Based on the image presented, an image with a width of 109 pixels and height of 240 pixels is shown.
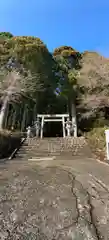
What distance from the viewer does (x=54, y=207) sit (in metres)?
2.02

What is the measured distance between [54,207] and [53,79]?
1166 centimetres

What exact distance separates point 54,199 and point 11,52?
10893mm

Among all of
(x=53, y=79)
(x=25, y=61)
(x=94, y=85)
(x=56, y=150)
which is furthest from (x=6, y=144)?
(x=53, y=79)

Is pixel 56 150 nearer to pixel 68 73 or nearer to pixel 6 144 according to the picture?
pixel 6 144

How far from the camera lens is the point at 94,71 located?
410 inches

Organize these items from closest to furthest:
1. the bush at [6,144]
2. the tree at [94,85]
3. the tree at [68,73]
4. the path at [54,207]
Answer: the path at [54,207], the bush at [6,144], the tree at [94,85], the tree at [68,73]

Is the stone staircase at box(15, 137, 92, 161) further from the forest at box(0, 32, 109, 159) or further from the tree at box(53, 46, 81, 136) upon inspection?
the tree at box(53, 46, 81, 136)

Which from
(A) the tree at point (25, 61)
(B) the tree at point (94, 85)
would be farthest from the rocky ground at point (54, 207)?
(A) the tree at point (25, 61)

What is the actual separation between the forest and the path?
20.1ft

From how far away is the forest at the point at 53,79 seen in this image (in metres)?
10.2

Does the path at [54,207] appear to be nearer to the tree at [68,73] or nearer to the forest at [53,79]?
the forest at [53,79]

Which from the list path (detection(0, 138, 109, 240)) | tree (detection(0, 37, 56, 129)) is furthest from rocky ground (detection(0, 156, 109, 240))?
tree (detection(0, 37, 56, 129))

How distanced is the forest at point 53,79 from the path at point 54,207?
6.13m

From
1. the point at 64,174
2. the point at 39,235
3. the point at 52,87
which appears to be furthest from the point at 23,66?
the point at 39,235
